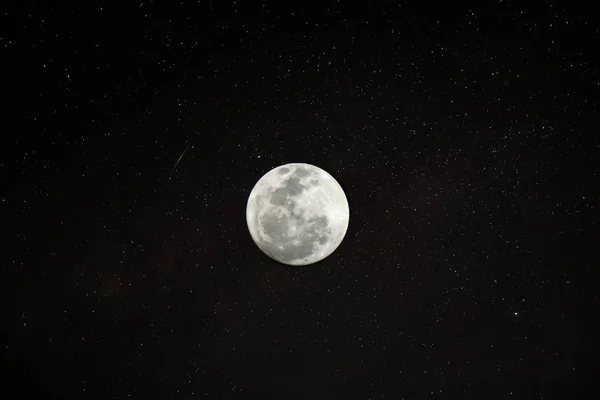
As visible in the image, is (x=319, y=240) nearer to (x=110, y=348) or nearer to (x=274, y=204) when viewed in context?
(x=274, y=204)

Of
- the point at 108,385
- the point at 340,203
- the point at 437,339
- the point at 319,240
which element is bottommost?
the point at 437,339

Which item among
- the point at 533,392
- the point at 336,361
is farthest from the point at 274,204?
the point at 533,392

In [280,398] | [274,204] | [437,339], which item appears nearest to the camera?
[274,204]

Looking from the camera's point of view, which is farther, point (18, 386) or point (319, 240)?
point (18, 386)

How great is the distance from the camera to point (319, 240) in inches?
81.0

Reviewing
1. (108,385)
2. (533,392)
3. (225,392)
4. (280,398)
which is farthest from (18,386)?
(533,392)

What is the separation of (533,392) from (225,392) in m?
2.16

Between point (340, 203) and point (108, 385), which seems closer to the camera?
point (340, 203)

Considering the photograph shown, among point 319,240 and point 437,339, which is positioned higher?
point 319,240

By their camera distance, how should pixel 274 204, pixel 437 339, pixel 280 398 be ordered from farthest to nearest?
pixel 280 398 < pixel 437 339 < pixel 274 204

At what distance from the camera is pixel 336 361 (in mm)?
2826

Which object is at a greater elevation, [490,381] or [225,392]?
[225,392]

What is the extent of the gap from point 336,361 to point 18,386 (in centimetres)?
228

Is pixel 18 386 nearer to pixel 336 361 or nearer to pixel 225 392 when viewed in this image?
pixel 225 392
